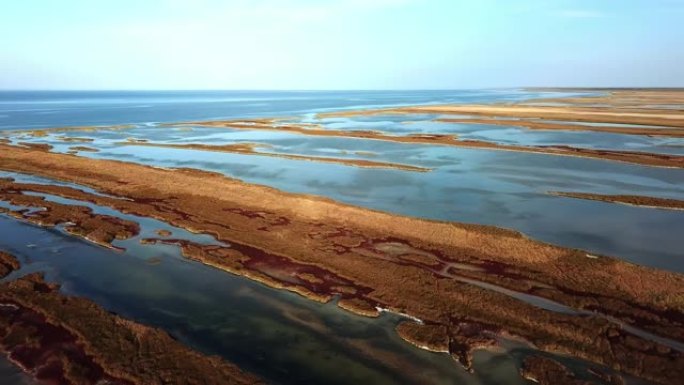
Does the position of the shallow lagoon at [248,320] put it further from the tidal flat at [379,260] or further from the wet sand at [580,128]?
the wet sand at [580,128]

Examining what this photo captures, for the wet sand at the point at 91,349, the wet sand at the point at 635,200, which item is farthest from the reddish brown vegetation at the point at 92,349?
the wet sand at the point at 635,200

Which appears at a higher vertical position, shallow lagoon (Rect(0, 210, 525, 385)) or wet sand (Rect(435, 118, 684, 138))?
wet sand (Rect(435, 118, 684, 138))

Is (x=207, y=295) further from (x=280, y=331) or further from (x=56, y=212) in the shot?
(x=56, y=212)

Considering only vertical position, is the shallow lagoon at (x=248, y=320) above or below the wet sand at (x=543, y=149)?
below

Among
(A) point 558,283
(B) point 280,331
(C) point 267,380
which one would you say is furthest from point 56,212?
(A) point 558,283

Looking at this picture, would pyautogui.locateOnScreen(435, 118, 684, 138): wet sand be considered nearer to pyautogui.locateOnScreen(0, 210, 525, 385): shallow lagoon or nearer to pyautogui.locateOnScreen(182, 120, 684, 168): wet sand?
pyautogui.locateOnScreen(182, 120, 684, 168): wet sand

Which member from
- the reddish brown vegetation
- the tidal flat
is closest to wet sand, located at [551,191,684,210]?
the tidal flat
